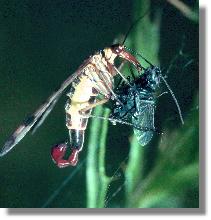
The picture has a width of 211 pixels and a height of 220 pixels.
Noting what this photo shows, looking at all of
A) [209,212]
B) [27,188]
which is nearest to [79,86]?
[27,188]

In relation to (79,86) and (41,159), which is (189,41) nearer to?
(79,86)

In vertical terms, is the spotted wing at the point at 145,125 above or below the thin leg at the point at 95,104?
below

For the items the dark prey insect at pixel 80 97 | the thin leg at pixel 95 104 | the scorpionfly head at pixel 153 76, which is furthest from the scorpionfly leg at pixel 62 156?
the scorpionfly head at pixel 153 76

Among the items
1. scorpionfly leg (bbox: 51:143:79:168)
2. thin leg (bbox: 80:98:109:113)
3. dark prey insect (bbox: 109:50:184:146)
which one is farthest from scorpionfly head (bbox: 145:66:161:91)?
scorpionfly leg (bbox: 51:143:79:168)

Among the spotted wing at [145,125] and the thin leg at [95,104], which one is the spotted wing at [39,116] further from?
the spotted wing at [145,125]

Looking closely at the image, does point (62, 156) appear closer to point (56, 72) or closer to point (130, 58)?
point (56, 72)
